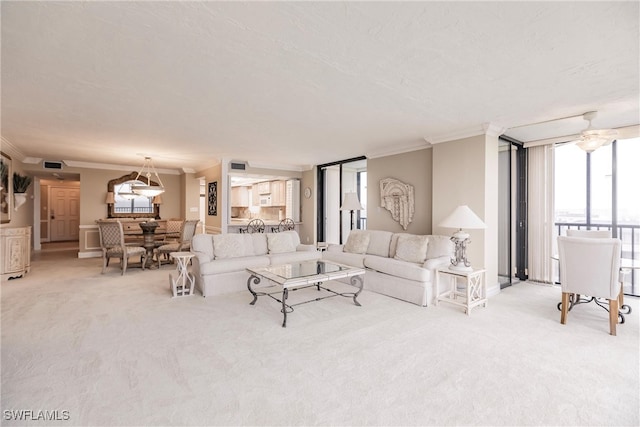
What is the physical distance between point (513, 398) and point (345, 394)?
111 centimetres

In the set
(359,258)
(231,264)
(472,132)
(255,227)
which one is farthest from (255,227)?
(472,132)

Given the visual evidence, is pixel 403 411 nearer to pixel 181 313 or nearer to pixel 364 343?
pixel 364 343

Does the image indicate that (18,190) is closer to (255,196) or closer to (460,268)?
(255,196)

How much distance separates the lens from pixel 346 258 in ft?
16.9

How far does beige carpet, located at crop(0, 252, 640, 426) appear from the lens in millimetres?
1906

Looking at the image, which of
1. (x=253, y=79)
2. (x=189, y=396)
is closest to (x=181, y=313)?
(x=189, y=396)

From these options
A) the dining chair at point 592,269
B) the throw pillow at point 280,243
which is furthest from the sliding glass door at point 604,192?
the throw pillow at point 280,243

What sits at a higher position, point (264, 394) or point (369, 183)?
point (369, 183)

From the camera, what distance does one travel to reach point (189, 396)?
2039mm

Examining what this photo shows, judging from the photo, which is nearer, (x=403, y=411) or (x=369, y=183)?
(x=403, y=411)

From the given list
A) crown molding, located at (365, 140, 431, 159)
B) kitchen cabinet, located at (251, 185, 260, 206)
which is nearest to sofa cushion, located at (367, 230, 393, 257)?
crown molding, located at (365, 140, 431, 159)

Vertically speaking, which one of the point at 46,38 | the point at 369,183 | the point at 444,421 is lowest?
the point at 444,421

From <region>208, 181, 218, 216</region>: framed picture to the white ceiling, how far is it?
10.2 feet

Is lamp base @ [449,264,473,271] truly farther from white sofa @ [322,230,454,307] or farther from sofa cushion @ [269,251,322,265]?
sofa cushion @ [269,251,322,265]
